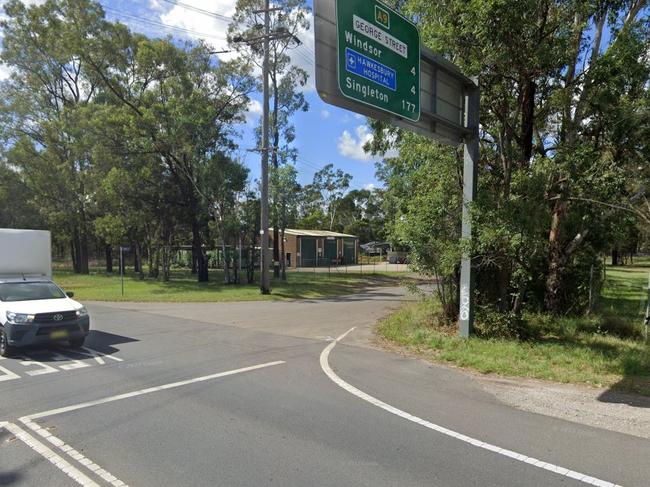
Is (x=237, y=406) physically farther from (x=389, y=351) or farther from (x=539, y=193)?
(x=539, y=193)

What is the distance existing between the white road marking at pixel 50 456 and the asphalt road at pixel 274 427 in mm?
18

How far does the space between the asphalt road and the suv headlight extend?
0.68m

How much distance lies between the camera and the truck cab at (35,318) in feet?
29.0

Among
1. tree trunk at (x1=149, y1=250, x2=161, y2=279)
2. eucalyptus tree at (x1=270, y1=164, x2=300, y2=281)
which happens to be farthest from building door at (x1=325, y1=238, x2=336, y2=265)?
eucalyptus tree at (x1=270, y1=164, x2=300, y2=281)

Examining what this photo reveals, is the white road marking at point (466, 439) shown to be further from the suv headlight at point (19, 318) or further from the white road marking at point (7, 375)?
the suv headlight at point (19, 318)

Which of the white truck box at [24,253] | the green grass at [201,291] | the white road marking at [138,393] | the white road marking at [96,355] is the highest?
the white truck box at [24,253]

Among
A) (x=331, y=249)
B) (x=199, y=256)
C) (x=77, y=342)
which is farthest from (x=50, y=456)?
(x=331, y=249)

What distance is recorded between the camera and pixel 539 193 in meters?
10.3

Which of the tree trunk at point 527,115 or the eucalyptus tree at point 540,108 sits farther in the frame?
the tree trunk at point 527,115

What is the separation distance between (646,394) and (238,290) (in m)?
20.8

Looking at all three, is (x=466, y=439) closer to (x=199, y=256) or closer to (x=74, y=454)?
(x=74, y=454)

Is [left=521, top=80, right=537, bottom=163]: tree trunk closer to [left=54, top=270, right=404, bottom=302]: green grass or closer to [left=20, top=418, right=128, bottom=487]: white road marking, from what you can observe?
[left=20, top=418, right=128, bottom=487]: white road marking

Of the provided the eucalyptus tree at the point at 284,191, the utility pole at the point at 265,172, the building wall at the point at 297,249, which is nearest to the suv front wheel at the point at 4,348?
the utility pole at the point at 265,172

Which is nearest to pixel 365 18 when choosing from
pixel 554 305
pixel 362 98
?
pixel 362 98
